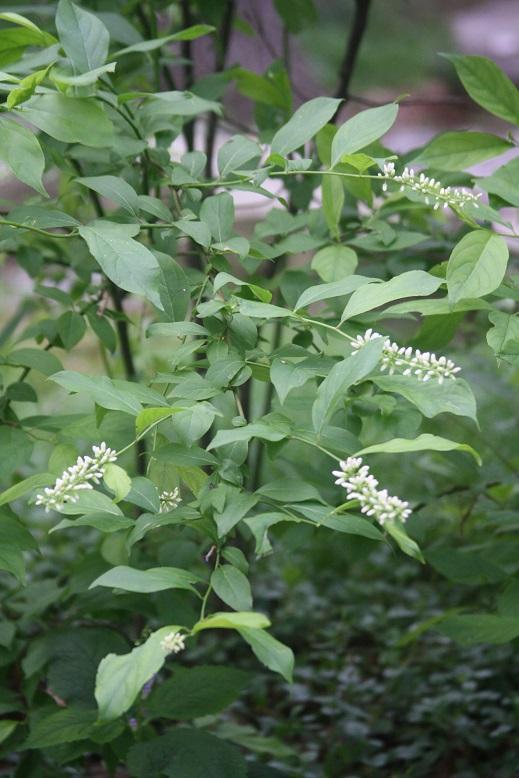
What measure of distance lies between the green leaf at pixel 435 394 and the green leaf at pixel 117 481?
0.26m

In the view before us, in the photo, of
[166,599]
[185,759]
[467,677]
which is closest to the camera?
[185,759]

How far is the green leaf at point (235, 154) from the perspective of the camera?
120 centimetres

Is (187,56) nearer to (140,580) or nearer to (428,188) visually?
(428,188)

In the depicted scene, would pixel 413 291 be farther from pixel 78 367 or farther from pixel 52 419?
pixel 78 367

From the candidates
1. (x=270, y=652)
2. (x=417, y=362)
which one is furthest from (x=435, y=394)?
(x=270, y=652)

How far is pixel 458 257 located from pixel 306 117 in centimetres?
26

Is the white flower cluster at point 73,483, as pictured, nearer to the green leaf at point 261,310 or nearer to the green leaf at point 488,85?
the green leaf at point 261,310

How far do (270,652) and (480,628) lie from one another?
571 mm

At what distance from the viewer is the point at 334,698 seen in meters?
1.97

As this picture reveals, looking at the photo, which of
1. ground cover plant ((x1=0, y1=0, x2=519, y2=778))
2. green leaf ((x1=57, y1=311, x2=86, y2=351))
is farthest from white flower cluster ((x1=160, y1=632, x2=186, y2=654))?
green leaf ((x1=57, y1=311, x2=86, y2=351))

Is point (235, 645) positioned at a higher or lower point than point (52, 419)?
lower

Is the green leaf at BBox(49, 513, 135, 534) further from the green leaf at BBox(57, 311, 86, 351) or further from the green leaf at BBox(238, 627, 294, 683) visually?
the green leaf at BBox(57, 311, 86, 351)

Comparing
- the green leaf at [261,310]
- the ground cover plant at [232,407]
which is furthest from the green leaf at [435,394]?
the green leaf at [261,310]

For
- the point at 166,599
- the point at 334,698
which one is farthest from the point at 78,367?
the point at 166,599
